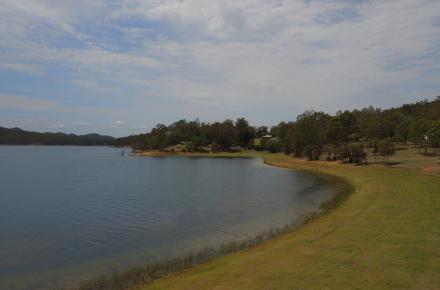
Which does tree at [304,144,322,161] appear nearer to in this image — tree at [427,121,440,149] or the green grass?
tree at [427,121,440,149]

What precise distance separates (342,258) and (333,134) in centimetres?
10523

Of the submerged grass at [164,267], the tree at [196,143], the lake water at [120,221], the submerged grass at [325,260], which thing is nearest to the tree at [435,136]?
the lake water at [120,221]

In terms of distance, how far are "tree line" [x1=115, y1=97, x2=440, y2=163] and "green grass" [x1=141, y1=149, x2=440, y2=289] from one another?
5091cm

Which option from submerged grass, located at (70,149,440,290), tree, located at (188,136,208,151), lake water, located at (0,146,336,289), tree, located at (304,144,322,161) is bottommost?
lake water, located at (0,146,336,289)

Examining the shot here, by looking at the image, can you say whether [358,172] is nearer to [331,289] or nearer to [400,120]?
[331,289]

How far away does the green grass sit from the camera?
13766 mm

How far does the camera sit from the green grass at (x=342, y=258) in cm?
1377

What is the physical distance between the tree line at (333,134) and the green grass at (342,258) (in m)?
50.9

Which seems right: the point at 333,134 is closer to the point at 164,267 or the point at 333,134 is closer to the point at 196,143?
the point at 196,143

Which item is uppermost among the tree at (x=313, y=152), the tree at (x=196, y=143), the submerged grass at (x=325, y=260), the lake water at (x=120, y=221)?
the tree at (x=196, y=143)

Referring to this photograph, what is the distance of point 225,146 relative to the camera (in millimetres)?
168250

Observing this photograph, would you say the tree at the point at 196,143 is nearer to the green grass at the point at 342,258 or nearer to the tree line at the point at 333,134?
the tree line at the point at 333,134

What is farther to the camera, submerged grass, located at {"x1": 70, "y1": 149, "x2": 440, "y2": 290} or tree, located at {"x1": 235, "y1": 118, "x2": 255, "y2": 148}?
tree, located at {"x1": 235, "y1": 118, "x2": 255, "y2": 148}

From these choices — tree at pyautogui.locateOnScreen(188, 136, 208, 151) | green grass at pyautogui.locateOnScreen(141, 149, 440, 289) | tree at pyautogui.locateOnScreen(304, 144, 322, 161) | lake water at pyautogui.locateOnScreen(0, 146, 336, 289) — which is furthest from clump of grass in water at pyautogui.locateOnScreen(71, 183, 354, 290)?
tree at pyautogui.locateOnScreen(188, 136, 208, 151)
